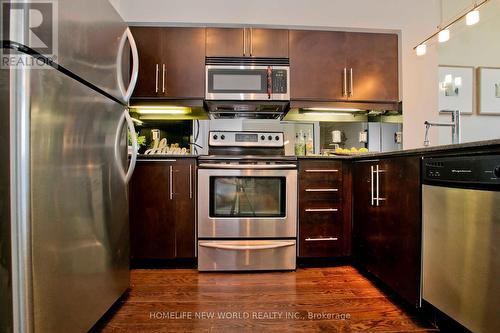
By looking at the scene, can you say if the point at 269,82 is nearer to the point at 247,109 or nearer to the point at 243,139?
the point at 247,109

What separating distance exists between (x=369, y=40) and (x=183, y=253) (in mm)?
2503

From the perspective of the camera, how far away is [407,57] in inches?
97.4

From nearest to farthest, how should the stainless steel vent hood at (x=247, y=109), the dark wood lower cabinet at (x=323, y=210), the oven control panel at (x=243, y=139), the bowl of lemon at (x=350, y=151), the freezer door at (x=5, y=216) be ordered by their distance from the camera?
the freezer door at (x=5, y=216) < the dark wood lower cabinet at (x=323, y=210) < the oven control panel at (x=243, y=139) < the stainless steel vent hood at (x=247, y=109) < the bowl of lemon at (x=350, y=151)

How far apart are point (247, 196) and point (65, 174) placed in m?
1.30

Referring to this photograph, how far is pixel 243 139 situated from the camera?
228 cm

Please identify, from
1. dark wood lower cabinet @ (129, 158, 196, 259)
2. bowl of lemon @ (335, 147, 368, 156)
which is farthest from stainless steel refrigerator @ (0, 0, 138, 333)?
bowl of lemon @ (335, 147, 368, 156)

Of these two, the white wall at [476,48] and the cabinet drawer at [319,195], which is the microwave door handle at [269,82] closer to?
the cabinet drawer at [319,195]

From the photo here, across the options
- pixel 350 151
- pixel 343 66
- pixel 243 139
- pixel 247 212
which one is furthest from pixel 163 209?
pixel 343 66

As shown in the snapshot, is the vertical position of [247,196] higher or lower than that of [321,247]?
higher

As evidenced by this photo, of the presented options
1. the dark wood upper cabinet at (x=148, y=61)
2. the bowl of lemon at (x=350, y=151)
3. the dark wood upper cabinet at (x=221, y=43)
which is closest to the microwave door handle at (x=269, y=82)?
the dark wood upper cabinet at (x=221, y=43)

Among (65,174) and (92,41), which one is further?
(92,41)

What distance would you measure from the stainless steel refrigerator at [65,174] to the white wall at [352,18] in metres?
1.02

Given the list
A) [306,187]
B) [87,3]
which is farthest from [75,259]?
[306,187]

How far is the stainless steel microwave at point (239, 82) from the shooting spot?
2.31m
